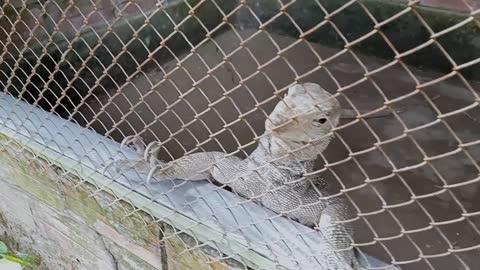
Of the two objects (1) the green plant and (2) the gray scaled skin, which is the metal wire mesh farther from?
(1) the green plant

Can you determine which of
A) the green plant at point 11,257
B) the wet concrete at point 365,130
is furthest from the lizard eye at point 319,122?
the green plant at point 11,257

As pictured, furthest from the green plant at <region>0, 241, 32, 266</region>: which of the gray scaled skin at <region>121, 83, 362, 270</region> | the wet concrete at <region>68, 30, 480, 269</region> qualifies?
the gray scaled skin at <region>121, 83, 362, 270</region>

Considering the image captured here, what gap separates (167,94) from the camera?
346cm

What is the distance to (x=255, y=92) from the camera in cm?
350

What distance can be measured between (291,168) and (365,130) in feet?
4.65

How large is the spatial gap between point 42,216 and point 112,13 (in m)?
1.30

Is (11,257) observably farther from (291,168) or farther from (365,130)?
(365,130)

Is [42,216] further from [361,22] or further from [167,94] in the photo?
[361,22]

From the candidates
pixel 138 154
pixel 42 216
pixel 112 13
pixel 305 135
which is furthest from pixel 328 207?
pixel 112 13

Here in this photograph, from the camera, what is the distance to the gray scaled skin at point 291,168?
5.06ft

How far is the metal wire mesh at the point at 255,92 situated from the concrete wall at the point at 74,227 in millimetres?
45

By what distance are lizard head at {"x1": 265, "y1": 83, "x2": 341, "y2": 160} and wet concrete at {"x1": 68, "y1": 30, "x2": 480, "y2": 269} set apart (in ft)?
1.21

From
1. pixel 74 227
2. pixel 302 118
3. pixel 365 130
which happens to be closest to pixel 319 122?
pixel 302 118

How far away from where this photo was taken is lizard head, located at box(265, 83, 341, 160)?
1555 mm
